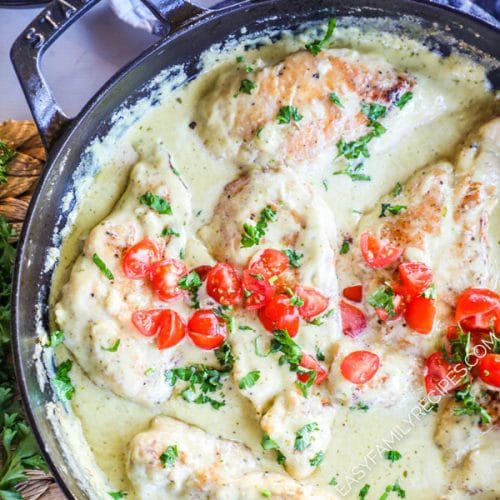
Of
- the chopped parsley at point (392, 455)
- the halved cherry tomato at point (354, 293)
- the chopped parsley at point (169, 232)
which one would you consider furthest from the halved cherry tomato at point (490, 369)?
the chopped parsley at point (169, 232)

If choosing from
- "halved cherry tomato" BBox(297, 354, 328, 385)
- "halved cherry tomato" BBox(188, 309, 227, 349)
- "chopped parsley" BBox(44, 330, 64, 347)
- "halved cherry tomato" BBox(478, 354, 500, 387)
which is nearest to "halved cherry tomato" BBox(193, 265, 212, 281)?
"halved cherry tomato" BBox(188, 309, 227, 349)

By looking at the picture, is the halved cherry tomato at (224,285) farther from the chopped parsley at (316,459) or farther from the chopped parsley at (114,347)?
the chopped parsley at (316,459)

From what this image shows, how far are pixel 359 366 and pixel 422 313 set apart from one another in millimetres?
438

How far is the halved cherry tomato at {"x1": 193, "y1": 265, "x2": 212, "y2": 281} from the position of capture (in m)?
4.28

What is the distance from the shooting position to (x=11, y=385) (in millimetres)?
4332

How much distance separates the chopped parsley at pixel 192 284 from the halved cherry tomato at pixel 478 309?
1.40m

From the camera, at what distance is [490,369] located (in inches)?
165

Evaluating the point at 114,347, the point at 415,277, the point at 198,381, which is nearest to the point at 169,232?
the point at 114,347

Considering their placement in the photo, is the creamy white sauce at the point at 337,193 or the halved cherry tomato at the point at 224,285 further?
the creamy white sauce at the point at 337,193

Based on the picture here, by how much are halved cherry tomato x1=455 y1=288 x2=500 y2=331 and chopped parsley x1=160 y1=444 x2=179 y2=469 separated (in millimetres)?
1654

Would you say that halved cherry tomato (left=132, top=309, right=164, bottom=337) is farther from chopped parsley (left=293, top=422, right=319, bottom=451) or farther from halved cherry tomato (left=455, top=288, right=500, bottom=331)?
halved cherry tomato (left=455, top=288, right=500, bottom=331)

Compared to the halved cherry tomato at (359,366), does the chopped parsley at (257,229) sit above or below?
above

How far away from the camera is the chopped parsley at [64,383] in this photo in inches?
169

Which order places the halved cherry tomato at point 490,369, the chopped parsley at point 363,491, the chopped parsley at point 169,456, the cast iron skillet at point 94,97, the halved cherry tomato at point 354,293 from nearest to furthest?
the cast iron skillet at point 94,97, the chopped parsley at point 169,456, the halved cherry tomato at point 490,369, the chopped parsley at point 363,491, the halved cherry tomato at point 354,293
